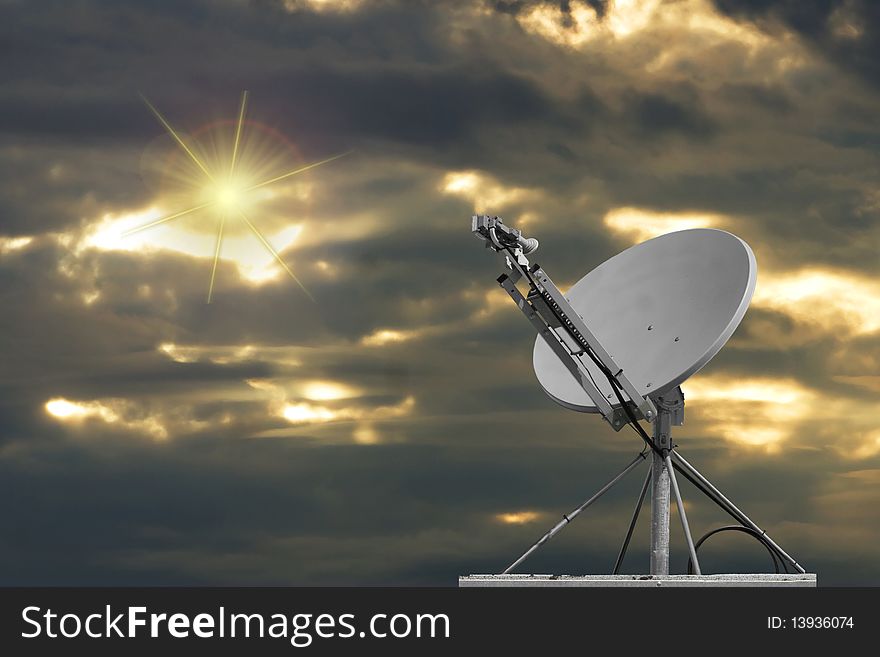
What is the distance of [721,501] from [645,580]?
159 inches

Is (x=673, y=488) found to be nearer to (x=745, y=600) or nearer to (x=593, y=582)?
(x=593, y=582)

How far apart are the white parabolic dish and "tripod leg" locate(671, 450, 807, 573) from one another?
2.26m

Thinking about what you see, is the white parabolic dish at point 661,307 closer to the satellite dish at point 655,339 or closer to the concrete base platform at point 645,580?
the satellite dish at point 655,339

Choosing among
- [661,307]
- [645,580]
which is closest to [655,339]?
[661,307]

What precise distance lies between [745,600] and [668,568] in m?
6.45

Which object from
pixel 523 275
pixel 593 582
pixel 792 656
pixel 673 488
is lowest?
pixel 792 656

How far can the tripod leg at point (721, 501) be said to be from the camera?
31.3 metres

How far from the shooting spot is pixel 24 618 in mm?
23828

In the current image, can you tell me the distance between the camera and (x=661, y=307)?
31953 millimetres

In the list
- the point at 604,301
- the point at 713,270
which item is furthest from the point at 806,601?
the point at 604,301

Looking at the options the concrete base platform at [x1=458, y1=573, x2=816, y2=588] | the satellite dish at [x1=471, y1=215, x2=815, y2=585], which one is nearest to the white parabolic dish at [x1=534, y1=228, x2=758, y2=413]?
the satellite dish at [x1=471, y1=215, x2=815, y2=585]

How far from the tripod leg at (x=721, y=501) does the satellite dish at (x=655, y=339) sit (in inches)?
0.9

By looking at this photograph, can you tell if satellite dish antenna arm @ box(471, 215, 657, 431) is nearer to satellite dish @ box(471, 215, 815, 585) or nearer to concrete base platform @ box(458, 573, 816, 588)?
satellite dish @ box(471, 215, 815, 585)

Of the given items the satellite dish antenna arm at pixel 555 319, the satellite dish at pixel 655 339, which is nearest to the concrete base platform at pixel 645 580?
the satellite dish at pixel 655 339
